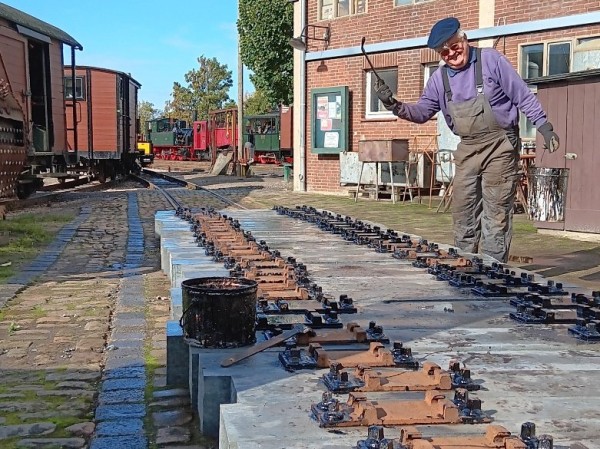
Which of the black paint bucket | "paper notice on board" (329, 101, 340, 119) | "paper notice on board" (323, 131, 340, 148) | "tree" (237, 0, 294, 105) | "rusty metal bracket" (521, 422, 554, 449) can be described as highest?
"tree" (237, 0, 294, 105)

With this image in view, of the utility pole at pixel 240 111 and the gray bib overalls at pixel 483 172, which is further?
the utility pole at pixel 240 111

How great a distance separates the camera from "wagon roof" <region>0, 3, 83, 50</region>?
14.7 metres

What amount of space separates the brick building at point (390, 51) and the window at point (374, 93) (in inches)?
0.9

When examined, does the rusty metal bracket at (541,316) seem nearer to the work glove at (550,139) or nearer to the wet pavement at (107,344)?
the wet pavement at (107,344)

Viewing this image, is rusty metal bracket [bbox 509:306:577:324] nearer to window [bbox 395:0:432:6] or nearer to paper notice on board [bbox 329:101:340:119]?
window [bbox 395:0:432:6]

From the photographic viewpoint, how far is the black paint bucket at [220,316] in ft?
9.95

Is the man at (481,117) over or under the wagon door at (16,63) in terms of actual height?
under

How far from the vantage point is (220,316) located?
3008mm

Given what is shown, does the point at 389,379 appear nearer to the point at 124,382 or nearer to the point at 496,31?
the point at 124,382

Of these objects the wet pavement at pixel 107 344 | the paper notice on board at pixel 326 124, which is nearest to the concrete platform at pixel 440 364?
the wet pavement at pixel 107 344

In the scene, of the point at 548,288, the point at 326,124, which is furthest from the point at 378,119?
the point at 548,288

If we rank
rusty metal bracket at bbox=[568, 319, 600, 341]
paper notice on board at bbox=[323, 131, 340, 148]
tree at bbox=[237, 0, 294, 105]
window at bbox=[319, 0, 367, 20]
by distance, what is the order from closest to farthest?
rusty metal bracket at bbox=[568, 319, 600, 341] < window at bbox=[319, 0, 367, 20] < paper notice on board at bbox=[323, 131, 340, 148] < tree at bbox=[237, 0, 294, 105]

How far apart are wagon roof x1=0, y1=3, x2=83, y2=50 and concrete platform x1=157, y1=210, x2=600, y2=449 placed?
12.3 meters

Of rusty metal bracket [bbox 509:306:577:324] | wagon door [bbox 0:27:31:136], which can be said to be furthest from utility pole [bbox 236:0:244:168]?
rusty metal bracket [bbox 509:306:577:324]
